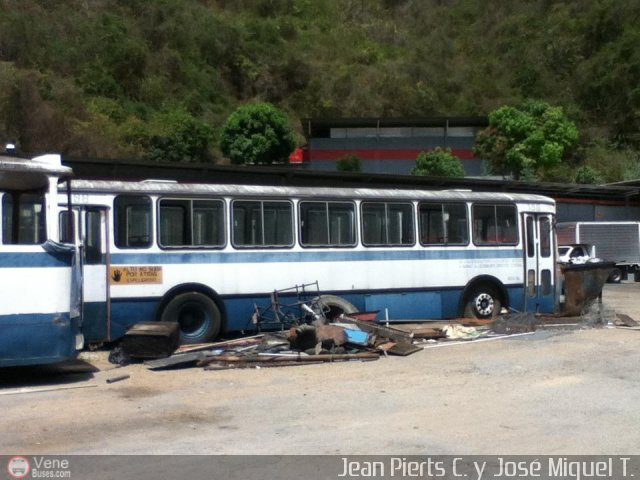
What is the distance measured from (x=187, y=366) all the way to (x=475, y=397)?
4331 millimetres

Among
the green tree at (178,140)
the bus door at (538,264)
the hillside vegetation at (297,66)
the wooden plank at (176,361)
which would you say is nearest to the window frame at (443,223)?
the bus door at (538,264)

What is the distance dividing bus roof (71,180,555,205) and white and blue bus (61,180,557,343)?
24 mm

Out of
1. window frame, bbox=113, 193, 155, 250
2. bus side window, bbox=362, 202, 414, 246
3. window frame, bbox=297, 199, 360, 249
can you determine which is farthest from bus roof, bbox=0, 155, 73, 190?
bus side window, bbox=362, 202, 414, 246

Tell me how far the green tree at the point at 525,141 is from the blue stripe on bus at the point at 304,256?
3078 cm

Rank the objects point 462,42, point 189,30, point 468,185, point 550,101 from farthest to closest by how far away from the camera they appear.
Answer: point 462,42 < point 550,101 < point 189,30 < point 468,185

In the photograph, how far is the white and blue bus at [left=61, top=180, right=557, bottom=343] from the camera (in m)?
13.6

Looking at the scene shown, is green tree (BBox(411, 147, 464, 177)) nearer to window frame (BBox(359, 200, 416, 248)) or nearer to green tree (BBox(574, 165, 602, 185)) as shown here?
green tree (BBox(574, 165, 602, 185))

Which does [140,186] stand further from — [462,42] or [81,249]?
[462,42]

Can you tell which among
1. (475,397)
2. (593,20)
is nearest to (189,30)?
(593,20)

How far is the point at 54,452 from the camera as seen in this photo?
25.3 ft

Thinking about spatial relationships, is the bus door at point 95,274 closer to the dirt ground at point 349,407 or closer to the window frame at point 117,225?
the window frame at point 117,225

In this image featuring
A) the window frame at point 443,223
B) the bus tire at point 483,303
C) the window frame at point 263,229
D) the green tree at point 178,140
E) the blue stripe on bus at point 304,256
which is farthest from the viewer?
the green tree at point 178,140

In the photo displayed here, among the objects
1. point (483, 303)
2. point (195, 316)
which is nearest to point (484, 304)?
point (483, 303)

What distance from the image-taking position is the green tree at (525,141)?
47.2m
